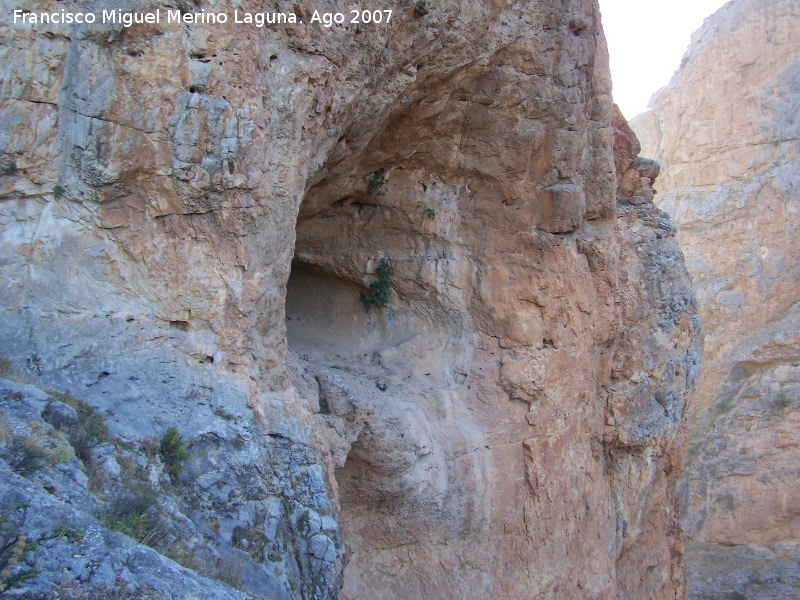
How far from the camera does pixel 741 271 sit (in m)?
19.4

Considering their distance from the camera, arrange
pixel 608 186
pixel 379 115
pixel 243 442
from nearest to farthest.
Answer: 1. pixel 243 442
2. pixel 379 115
3. pixel 608 186

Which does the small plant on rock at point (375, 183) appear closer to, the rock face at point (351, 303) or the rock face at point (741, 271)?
the rock face at point (351, 303)

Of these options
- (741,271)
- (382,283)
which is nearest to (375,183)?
(382,283)

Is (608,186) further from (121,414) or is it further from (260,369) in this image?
(121,414)

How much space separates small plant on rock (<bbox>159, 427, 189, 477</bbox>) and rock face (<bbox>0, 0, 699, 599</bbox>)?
27mm

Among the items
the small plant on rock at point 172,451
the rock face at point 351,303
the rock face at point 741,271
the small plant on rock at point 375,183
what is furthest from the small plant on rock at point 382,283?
the rock face at point 741,271

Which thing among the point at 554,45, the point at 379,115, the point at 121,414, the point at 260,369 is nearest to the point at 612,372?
the point at 554,45

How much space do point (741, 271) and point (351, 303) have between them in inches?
611

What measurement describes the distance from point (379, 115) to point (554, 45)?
7.82 feet

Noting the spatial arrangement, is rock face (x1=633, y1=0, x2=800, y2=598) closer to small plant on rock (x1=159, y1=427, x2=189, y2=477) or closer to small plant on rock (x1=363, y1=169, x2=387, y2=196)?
small plant on rock (x1=363, y1=169, x2=387, y2=196)

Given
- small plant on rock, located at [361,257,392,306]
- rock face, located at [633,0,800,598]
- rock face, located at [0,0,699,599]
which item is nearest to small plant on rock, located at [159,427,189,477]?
rock face, located at [0,0,699,599]

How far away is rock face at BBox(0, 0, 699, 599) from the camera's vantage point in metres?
4.13

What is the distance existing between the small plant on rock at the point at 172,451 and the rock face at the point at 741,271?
14.9 metres

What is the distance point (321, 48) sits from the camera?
505 centimetres
